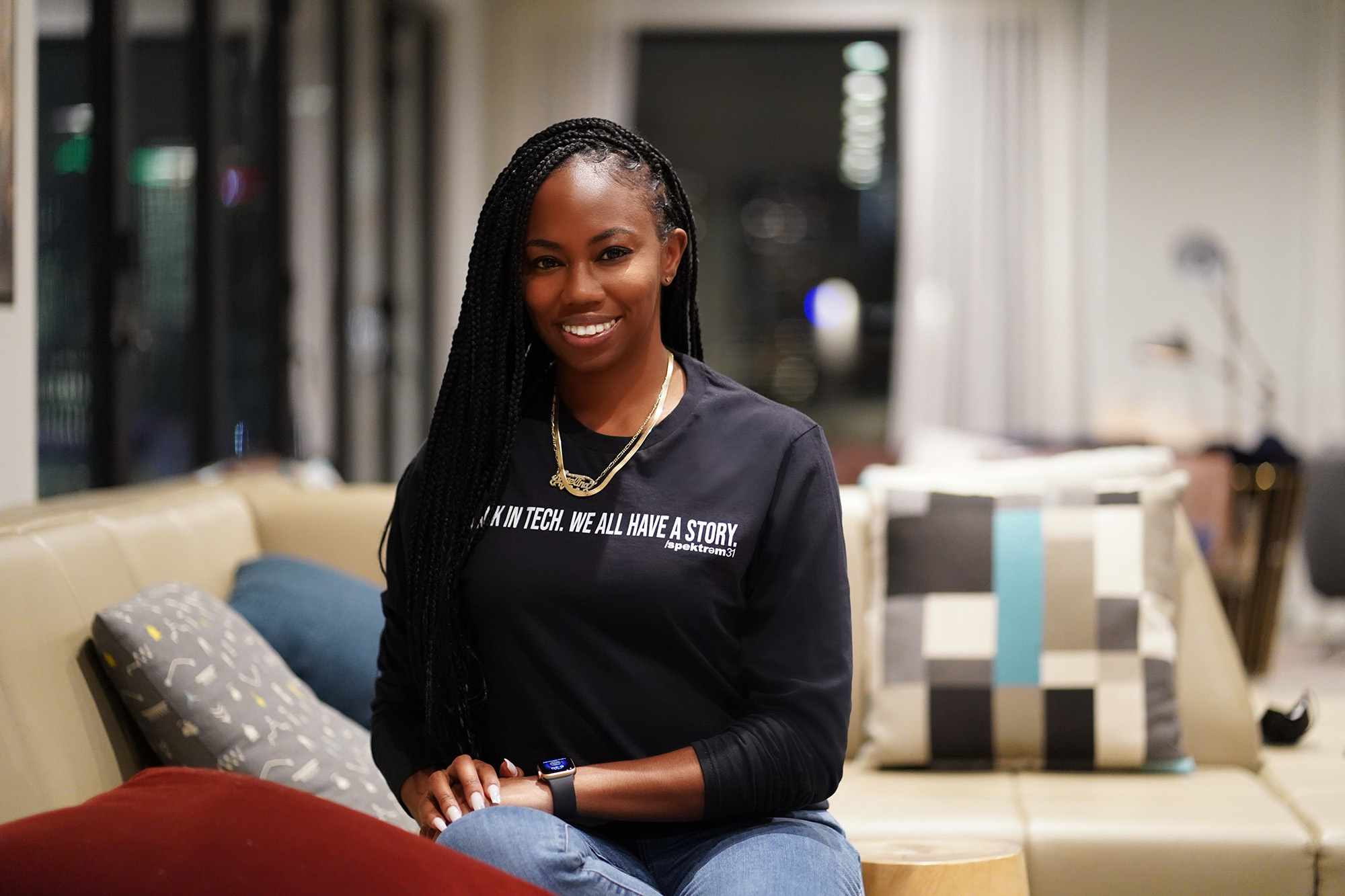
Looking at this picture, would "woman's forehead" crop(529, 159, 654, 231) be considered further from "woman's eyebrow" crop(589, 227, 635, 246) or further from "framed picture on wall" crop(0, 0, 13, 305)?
"framed picture on wall" crop(0, 0, 13, 305)

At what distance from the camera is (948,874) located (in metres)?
1.44

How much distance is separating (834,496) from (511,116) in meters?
5.66

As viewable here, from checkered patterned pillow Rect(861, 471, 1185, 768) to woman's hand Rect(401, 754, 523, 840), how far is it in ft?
3.27

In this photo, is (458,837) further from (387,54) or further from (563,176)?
(387,54)

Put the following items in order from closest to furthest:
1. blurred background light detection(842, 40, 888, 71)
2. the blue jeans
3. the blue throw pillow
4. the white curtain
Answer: the blue jeans < the blue throw pillow < the white curtain < blurred background light detection(842, 40, 888, 71)

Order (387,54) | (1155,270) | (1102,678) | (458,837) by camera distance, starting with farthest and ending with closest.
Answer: (1155,270)
(387,54)
(1102,678)
(458,837)

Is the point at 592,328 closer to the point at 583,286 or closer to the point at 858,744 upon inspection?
the point at 583,286

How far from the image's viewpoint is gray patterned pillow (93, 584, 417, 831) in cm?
158

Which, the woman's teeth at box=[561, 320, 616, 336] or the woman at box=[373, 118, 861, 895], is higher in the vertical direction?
the woman's teeth at box=[561, 320, 616, 336]

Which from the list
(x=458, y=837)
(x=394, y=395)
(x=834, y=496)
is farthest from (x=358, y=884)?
(x=394, y=395)

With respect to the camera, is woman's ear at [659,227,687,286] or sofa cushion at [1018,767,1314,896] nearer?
woman's ear at [659,227,687,286]

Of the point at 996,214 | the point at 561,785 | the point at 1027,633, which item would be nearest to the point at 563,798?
the point at 561,785

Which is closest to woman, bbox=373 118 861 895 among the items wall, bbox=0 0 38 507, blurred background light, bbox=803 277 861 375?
wall, bbox=0 0 38 507

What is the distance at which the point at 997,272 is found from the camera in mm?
6352
